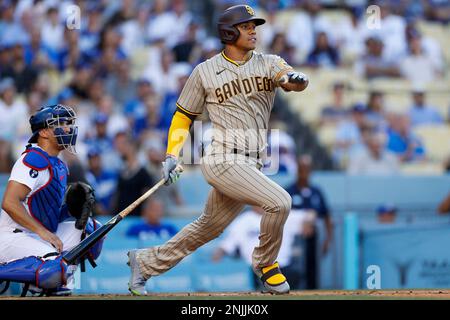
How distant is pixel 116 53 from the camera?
13.9 metres

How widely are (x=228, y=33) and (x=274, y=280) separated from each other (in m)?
1.80

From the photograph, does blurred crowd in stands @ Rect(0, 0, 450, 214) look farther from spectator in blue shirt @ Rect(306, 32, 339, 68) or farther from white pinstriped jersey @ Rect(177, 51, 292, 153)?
white pinstriped jersey @ Rect(177, 51, 292, 153)

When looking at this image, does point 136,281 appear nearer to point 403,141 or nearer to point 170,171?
point 170,171

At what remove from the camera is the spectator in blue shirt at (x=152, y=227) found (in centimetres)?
1139

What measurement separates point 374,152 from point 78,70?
4034 millimetres

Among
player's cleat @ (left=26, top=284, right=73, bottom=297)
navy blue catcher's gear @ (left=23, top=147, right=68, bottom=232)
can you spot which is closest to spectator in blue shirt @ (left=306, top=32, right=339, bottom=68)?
navy blue catcher's gear @ (left=23, top=147, right=68, bottom=232)

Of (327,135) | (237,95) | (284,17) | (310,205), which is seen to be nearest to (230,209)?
(237,95)

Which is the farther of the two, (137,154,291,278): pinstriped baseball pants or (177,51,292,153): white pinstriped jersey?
(177,51,292,153): white pinstriped jersey

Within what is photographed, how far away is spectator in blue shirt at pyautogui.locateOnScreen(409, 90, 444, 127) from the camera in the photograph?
1341cm

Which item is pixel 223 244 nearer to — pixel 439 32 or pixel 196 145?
pixel 196 145

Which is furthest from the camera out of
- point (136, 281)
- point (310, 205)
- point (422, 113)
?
point (422, 113)

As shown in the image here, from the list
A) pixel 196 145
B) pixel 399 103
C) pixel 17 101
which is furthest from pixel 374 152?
pixel 17 101

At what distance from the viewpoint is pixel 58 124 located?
738cm

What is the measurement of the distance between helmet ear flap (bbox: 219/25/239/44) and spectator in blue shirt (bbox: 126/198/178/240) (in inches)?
176
